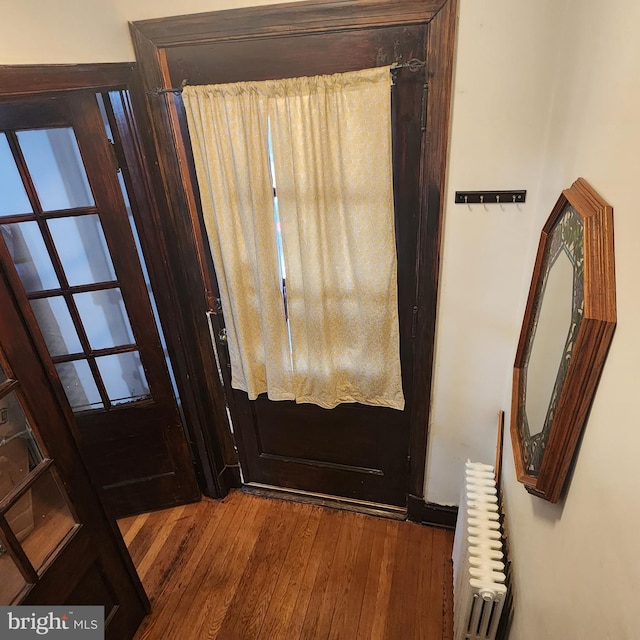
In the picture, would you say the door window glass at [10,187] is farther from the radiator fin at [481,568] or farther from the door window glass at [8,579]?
the radiator fin at [481,568]

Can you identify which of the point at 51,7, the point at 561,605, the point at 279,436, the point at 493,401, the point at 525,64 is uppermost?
the point at 51,7

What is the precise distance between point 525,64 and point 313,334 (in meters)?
1.18

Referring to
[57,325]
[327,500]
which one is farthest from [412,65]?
[327,500]

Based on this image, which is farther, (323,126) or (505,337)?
(505,337)

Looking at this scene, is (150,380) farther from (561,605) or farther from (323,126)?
(561,605)

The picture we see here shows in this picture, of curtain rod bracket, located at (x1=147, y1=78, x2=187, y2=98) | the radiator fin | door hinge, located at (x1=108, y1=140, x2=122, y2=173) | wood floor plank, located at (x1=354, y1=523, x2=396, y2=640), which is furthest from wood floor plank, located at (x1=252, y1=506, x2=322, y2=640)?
curtain rod bracket, located at (x1=147, y1=78, x2=187, y2=98)

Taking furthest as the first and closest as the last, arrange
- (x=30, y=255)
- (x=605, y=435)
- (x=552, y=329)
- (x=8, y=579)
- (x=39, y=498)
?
1. (x=30, y=255)
2. (x=39, y=498)
3. (x=8, y=579)
4. (x=552, y=329)
5. (x=605, y=435)

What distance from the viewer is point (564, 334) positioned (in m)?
0.94

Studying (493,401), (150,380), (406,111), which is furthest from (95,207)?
(493,401)

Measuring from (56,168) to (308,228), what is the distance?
3.28ft

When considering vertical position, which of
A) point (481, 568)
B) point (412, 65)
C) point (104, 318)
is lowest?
point (481, 568)

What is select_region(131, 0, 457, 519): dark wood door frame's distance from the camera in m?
1.35

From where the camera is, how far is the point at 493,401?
183 cm

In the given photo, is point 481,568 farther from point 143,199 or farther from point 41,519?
point 143,199
